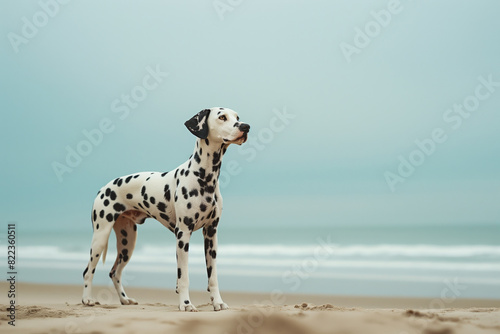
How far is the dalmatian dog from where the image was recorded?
19.6ft

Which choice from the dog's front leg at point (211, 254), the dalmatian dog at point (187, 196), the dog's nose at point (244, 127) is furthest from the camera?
the dog's front leg at point (211, 254)

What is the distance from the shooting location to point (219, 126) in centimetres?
589

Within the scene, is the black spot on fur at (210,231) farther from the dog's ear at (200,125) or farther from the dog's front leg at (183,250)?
the dog's ear at (200,125)

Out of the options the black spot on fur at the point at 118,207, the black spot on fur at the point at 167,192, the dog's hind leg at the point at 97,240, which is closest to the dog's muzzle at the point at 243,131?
the black spot on fur at the point at 167,192

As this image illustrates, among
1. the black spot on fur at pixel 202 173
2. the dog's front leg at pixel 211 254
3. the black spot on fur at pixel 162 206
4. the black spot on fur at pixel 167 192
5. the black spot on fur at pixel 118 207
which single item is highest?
the black spot on fur at pixel 202 173

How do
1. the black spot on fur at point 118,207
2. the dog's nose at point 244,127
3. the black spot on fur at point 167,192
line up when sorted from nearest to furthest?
1. the dog's nose at point 244,127
2. the black spot on fur at point 167,192
3. the black spot on fur at point 118,207

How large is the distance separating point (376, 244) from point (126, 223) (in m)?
11.1

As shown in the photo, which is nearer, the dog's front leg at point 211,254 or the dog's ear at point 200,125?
the dog's ear at point 200,125

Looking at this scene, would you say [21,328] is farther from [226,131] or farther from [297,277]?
[297,277]

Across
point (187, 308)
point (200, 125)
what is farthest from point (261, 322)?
point (200, 125)

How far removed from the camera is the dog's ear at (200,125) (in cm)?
599

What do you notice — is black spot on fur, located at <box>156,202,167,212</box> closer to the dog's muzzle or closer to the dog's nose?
the dog's muzzle

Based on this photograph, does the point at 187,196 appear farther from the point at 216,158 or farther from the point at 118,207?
the point at 118,207

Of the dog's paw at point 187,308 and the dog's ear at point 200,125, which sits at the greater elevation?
the dog's ear at point 200,125
